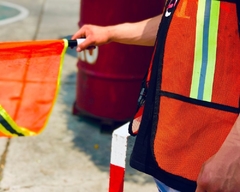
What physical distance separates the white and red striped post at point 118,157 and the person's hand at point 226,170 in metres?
0.93

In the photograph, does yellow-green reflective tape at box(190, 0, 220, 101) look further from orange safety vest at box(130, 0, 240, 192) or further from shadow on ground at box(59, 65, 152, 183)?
shadow on ground at box(59, 65, 152, 183)

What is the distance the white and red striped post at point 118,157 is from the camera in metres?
2.25

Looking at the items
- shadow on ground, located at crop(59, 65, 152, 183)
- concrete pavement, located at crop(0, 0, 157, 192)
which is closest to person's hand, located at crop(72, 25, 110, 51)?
concrete pavement, located at crop(0, 0, 157, 192)

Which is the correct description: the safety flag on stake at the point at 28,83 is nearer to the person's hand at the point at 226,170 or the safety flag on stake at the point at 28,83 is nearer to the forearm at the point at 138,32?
the forearm at the point at 138,32

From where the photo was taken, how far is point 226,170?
129 cm

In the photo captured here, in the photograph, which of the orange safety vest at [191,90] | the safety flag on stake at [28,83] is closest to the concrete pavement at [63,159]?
the safety flag on stake at [28,83]

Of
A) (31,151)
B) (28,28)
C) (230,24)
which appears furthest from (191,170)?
(28,28)

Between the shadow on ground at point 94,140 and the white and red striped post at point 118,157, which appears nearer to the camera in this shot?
the white and red striped post at point 118,157

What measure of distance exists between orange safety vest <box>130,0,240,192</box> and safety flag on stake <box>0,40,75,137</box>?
0.69 meters

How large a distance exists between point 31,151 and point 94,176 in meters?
0.66

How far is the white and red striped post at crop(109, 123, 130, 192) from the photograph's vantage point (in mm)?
2248

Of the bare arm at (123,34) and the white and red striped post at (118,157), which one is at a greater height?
the bare arm at (123,34)

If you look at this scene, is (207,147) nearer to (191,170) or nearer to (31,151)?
(191,170)

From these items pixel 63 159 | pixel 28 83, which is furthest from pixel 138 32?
pixel 63 159
